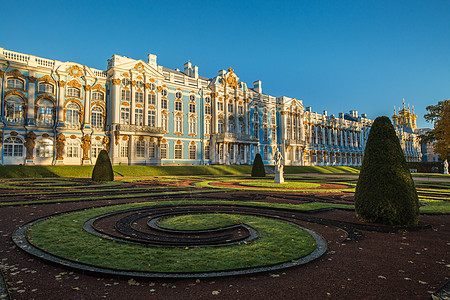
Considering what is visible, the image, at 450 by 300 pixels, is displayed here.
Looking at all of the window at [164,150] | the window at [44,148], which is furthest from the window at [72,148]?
the window at [164,150]

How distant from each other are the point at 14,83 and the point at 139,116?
15.4m

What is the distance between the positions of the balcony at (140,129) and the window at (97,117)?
10.1ft

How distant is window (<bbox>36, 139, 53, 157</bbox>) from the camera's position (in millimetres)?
36031

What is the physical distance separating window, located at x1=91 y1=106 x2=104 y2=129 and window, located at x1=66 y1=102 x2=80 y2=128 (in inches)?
75.2

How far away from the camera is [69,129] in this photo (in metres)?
37.9

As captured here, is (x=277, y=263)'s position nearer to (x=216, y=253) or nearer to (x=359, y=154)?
(x=216, y=253)

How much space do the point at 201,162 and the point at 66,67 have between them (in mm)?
24355

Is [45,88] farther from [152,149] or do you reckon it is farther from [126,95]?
[152,149]

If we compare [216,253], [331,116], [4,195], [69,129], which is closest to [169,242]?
[216,253]

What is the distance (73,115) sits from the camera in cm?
3881

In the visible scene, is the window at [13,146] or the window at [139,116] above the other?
the window at [139,116]

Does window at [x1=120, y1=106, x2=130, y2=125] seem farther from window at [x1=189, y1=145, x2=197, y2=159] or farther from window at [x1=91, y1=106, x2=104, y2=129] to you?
window at [x1=189, y1=145, x2=197, y2=159]

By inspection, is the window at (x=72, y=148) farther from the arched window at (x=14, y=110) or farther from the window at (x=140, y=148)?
the window at (x=140, y=148)

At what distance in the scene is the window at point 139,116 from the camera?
42375 mm
